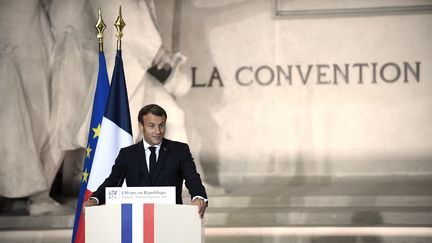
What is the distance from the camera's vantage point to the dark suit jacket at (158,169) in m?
4.66

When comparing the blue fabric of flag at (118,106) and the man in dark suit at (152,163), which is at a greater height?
the blue fabric of flag at (118,106)

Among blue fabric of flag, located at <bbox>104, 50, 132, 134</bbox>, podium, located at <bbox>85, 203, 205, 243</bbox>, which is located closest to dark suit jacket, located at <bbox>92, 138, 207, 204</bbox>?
podium, located at <bbox>85, 203, 205, 243</bbox>

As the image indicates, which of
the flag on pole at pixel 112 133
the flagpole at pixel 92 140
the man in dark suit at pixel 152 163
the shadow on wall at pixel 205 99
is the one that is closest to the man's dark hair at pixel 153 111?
the man in dark suit at pixel 152 163

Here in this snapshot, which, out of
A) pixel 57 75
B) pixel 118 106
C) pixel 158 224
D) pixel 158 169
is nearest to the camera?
pixel 158 224

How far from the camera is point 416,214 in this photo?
745cm

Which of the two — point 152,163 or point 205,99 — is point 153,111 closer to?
point 152,163

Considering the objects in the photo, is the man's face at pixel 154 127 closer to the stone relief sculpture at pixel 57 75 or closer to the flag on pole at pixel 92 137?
the flag on pole at pixel 92 137

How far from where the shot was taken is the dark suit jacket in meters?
4.66

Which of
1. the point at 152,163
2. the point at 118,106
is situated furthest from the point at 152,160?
the point at 118,106

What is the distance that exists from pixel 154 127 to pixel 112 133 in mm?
1464

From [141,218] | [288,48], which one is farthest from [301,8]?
[141,218]

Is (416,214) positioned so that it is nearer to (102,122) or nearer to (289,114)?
(289,114)

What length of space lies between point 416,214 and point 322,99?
6.01 feet

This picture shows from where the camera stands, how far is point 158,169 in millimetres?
4652
